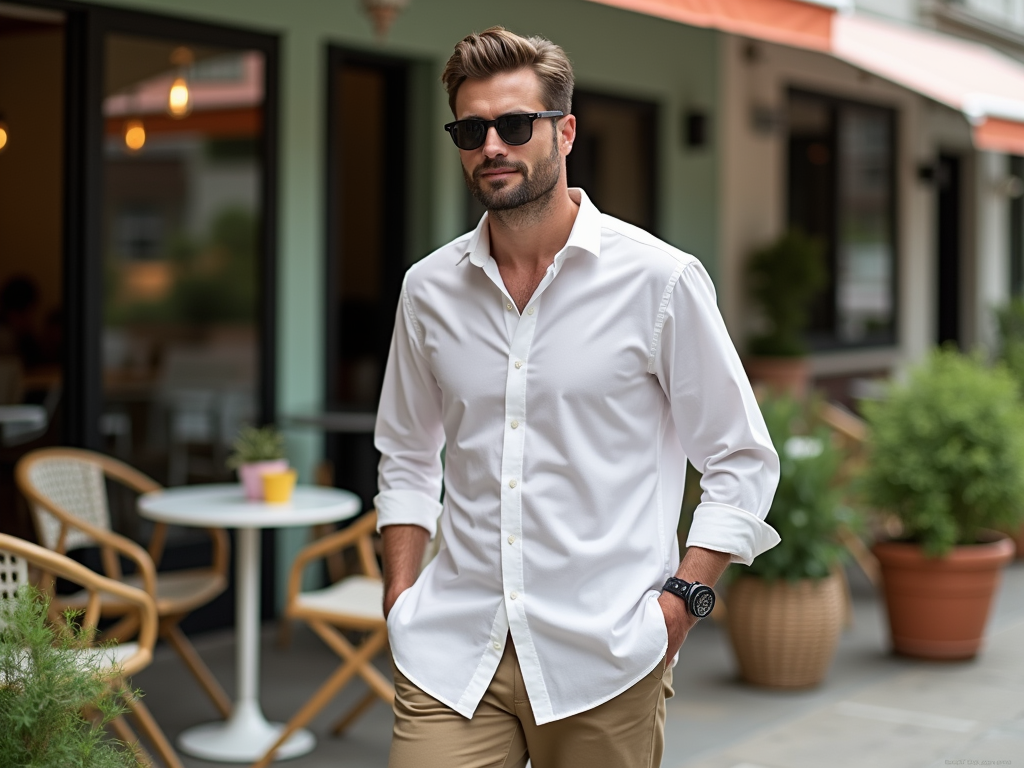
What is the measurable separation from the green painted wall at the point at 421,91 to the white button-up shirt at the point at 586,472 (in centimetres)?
390

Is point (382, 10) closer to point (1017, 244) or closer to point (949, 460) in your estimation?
point (949, 460)

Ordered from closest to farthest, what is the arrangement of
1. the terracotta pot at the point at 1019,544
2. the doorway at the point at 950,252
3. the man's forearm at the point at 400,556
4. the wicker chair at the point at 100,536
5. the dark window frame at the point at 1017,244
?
the man's forearm at the point at 400,556 → the wicker chair at the point at 100,536 → the terracotta pot at the point at 1019,544 → the doorway at the point at 950,252 → the dark window frame at the point at 1017,244

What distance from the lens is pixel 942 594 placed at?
5.88 meters

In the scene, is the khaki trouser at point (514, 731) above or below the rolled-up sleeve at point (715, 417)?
below

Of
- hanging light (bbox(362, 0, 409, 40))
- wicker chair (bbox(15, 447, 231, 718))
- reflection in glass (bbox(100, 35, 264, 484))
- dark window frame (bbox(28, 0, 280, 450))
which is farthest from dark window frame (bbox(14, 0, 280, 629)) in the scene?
hanging light (bbox(362, 0, 409, 40))

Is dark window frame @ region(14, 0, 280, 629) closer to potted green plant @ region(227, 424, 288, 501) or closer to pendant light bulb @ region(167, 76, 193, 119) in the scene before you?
potted green plant @ region(227, 424, 288, 501)

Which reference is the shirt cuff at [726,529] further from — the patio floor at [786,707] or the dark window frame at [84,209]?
the dark window frame at [84,209]

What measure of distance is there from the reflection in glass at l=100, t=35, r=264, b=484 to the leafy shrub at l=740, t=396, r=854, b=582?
261 centimetres

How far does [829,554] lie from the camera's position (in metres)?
5.43

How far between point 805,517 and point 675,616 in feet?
10.1

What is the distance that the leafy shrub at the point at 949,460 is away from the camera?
5.85 m

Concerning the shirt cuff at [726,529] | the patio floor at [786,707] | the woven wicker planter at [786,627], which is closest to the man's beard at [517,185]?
the shirt cuff at [726,529]

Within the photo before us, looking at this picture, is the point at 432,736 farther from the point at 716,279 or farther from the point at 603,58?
the point at 716,279

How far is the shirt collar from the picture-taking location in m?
2.55
